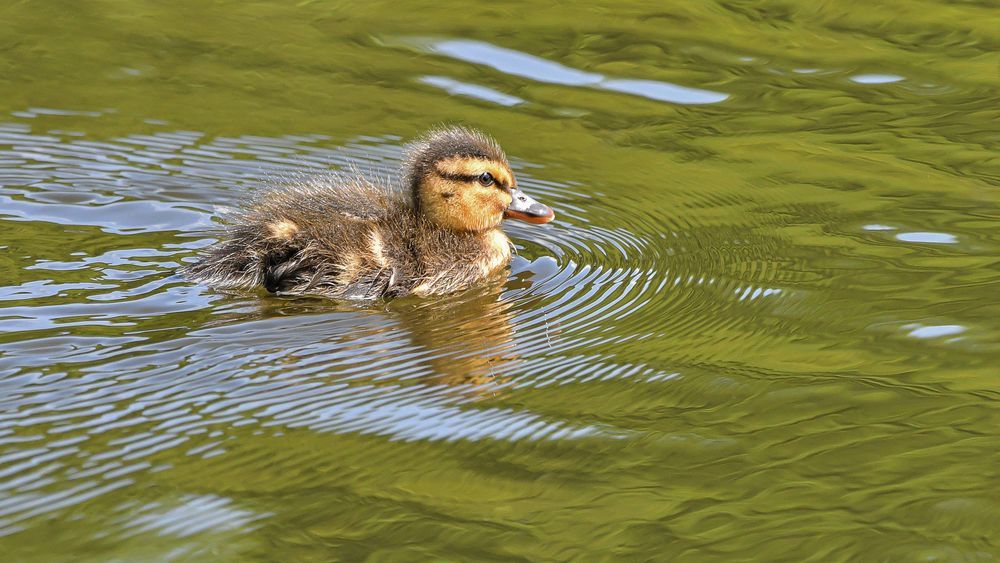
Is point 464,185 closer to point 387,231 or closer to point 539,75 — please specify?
point 387,231

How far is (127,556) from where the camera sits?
312cm

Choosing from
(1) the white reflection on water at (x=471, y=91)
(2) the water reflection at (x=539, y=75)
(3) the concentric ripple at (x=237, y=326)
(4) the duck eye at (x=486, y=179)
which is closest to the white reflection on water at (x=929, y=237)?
(3) the concentric ripple at (x=237, y=326)

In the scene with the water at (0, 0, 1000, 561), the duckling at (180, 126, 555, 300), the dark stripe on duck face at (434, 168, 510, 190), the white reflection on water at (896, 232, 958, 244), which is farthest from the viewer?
the dark stripe on duck face at (434, 168, 510, 190)

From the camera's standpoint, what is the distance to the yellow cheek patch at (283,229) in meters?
5.19

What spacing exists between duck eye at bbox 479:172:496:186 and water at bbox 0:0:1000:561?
0.36m

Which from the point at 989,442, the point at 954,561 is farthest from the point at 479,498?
the point at 989,442

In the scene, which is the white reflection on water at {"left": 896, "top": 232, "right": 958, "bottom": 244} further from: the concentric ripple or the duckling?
the duckling

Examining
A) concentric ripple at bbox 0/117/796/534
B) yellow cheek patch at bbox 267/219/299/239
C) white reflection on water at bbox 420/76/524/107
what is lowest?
concentric ripple at bbox 0/117/796/534

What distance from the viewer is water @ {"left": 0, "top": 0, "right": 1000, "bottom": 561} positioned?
3.38 m

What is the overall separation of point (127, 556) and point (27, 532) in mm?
260

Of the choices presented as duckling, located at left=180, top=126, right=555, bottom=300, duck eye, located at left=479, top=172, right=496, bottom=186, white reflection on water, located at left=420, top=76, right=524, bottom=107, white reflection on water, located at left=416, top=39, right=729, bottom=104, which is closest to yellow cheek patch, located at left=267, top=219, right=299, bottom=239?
duckling, located at left=180, top=126, right=555, bottom=300

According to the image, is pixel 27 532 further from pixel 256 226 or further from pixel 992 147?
pixel 992 147

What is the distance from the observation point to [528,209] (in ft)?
18.7

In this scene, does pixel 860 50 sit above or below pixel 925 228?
above
